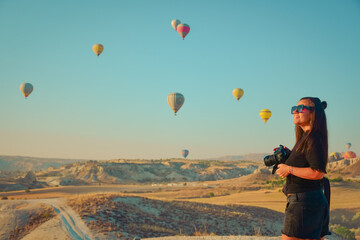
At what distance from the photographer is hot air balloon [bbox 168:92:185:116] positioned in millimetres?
59188

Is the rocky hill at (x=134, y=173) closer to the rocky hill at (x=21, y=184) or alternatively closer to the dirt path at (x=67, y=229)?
the rocky hill at (x=21, y=184)

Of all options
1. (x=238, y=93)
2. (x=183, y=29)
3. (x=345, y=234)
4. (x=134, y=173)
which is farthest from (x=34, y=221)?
(x=134, y=173)

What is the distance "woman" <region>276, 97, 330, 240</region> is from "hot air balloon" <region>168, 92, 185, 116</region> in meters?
55.0

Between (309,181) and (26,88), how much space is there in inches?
2774

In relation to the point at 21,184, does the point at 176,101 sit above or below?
above

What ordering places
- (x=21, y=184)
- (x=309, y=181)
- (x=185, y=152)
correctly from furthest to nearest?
1. (x=185, y=152)
2. (x=21, y=184)
3. (x=309, y=181)

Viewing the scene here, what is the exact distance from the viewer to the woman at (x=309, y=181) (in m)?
3.93

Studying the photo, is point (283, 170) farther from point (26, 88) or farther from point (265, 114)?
point (26, 88)

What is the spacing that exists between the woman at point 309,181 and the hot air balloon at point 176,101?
55.0 m

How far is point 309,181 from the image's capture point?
13.2 feet

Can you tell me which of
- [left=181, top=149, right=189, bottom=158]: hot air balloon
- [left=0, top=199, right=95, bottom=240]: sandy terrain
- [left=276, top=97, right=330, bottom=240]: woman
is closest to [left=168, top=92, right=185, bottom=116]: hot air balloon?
[left=0, top=199, right=95, bottom=240]: sandy terrain

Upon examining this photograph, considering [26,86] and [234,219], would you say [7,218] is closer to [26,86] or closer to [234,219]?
[234,219]

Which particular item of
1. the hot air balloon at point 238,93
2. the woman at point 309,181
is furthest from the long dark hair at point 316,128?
the hot air balloon at point 238,93

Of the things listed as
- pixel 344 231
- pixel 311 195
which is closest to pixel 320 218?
pixel 311 195
